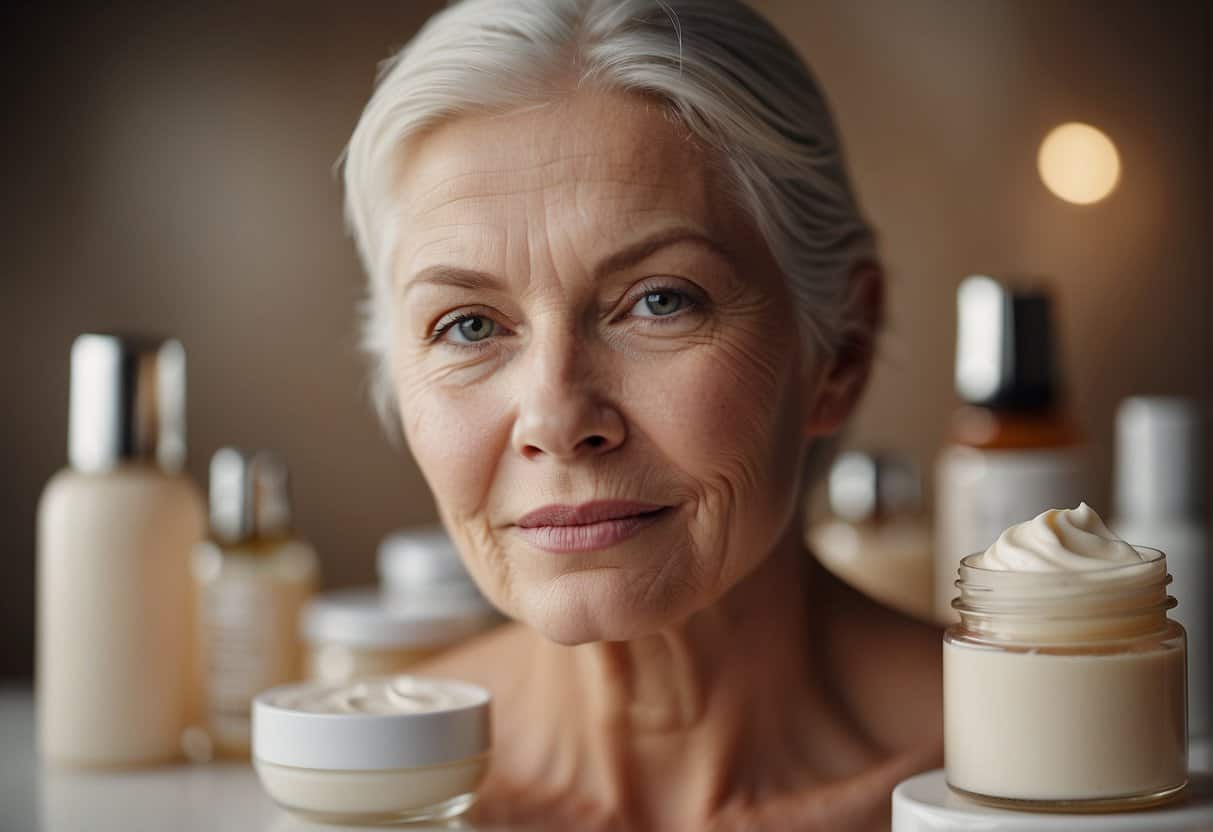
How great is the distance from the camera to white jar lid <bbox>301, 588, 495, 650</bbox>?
3.19 feet

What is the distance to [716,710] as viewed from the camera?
31.4 inches

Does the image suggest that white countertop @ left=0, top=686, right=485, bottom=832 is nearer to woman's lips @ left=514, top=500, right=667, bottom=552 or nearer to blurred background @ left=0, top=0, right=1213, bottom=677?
woman's lips @ left=514, top=500, right=667, bottom=552

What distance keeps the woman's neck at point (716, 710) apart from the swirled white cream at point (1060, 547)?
0.21m

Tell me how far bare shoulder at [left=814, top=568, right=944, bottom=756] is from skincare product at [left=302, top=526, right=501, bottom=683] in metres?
0.29

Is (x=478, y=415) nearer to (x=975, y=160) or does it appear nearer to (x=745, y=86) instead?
(x=745, y=86)

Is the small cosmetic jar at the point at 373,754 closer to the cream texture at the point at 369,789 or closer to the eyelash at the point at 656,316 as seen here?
the cream texture at the point at 369,789

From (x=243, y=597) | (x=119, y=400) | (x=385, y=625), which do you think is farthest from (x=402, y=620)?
(x=119, y=400)

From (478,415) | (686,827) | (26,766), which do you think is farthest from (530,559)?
(26,766)

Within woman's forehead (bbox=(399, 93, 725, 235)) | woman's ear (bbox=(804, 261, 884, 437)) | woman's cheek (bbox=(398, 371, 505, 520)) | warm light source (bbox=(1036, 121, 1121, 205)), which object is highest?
warm light source (bbox=(1036, 121, 1121, 205))

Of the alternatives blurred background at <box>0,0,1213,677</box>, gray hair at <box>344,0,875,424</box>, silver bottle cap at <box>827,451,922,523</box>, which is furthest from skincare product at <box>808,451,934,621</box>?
gray hair at <box>344,0,875,424</box>

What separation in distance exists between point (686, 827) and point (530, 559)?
0.18 metres

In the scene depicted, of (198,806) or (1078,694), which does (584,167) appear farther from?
(198,806)

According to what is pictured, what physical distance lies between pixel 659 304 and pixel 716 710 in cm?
24

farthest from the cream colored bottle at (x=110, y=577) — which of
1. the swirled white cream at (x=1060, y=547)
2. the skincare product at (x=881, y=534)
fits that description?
the swirled white cream at (x=1060, y=547)
